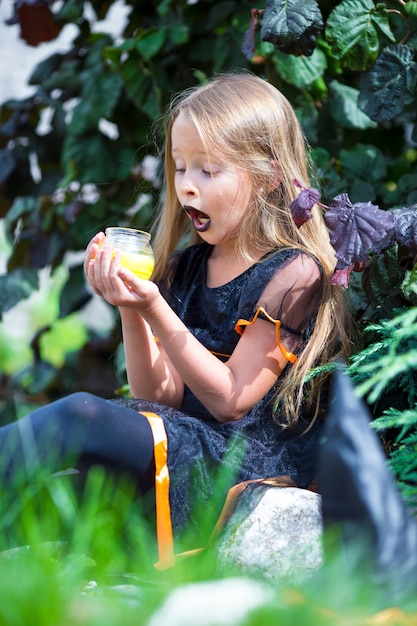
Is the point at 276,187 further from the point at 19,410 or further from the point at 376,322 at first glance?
the point at 19,410

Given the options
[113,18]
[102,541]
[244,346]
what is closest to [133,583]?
[102,541]

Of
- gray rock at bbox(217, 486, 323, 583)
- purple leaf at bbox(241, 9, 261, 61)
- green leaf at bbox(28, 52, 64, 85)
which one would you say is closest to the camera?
gray rock at bbox(217, 486, 323, 583)

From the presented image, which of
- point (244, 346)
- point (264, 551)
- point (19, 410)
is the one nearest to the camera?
point (264, 551)

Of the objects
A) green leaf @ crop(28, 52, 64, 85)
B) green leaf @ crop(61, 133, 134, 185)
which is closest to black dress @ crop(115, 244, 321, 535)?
green leaf @ crop(61, 133, 134, 185)

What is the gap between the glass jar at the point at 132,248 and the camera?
1.69 m

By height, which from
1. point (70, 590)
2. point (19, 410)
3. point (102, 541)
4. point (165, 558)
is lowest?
point (19, 410)

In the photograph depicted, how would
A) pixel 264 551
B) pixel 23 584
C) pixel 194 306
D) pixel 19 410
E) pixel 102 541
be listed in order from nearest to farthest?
pixel 23 584
pixel 102 541
pixel 264 551
pixel 194 306
pixel 19 410

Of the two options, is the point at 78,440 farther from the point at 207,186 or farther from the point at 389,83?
the point at 389,83

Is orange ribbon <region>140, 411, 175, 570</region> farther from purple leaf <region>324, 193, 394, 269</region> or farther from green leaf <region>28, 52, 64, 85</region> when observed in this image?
green leaf <region>28, 52, 64, 85</region>

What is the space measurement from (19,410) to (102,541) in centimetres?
168

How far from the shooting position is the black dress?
166 centimetres

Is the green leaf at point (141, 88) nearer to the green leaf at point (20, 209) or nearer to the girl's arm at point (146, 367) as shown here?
the green leaf at point (20, 209)

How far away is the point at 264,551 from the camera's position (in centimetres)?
147

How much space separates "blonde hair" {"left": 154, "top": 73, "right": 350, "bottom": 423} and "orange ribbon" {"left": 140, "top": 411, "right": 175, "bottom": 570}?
28cm
